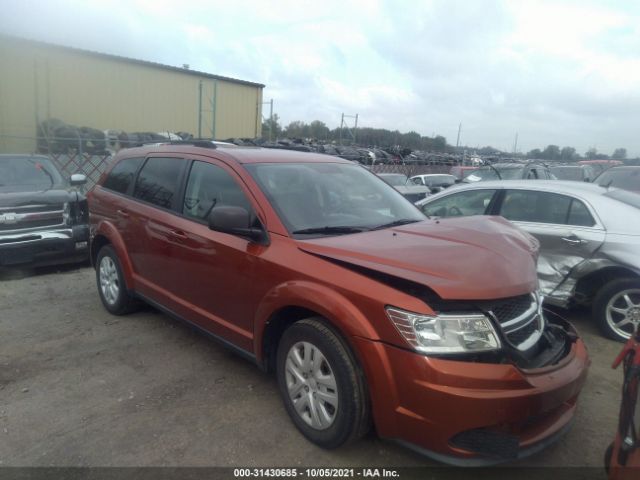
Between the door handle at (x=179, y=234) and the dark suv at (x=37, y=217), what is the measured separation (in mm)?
3469

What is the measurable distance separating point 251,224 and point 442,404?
1686mm

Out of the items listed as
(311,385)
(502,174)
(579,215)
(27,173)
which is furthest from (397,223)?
(502,174)

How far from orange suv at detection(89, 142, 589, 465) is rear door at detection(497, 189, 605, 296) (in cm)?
159

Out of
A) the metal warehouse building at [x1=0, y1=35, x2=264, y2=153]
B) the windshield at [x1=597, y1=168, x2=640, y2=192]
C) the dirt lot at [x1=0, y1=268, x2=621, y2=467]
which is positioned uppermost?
the metal warehouse building at [x1=0, y1=35, x2=264, y2=153]

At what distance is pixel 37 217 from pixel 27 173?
4.35 feet

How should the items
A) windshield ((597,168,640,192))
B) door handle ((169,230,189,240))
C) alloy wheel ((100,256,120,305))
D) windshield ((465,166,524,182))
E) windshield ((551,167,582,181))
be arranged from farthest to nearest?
windshield ((551,167,582,181))
windshield ((465,166,524,182))
windshield ((597,168,640,192))
alloy wheel ((100,256,120,305))
door handle ((169,230,189,240))

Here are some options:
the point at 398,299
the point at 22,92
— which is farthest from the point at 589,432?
the point at 22,92

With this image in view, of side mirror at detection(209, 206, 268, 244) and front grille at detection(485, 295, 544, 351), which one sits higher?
side mirror at detection(209, 206, 268, 244)

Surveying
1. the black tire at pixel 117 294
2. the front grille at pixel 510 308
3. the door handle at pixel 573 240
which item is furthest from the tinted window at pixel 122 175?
the door handle at pixel 573 240

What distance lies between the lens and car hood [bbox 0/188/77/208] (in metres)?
6.24

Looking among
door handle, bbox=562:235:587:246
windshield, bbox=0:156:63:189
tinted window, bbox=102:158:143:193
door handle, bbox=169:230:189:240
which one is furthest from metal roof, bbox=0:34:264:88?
door handle, bbox=562:235:587:246

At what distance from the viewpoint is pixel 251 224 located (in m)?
3.30

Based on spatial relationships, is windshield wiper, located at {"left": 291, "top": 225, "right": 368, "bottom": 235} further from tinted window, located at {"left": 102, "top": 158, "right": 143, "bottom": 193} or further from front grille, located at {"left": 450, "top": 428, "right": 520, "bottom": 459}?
tinted window, located at {"left": 102, "top": 158, "right": 143, "bottom": 193}

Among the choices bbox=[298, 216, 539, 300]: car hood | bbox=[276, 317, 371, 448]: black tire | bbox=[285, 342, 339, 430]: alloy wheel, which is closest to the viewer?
bbox=[298, 216, 539, 300]: car hood
